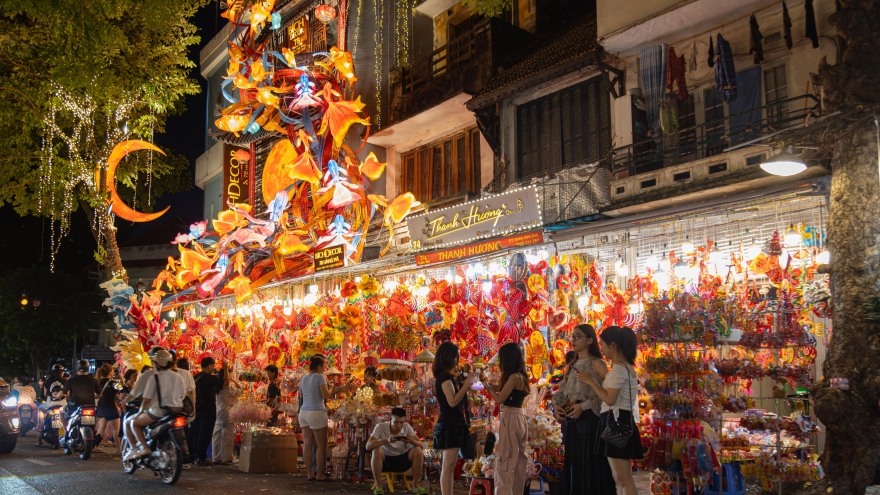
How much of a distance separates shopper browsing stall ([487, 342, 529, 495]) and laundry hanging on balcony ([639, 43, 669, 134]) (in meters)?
6.60

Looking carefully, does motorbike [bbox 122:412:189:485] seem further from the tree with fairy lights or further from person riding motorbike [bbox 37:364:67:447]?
the tree with fairy lights

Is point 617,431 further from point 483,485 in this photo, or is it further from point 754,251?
point 754,251

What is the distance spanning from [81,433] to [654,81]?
11.2m

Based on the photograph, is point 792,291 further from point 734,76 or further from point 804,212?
point 734,76

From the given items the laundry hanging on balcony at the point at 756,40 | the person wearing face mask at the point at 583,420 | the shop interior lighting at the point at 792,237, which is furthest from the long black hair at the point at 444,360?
the laundry hanging on balcony at the point at 756,40

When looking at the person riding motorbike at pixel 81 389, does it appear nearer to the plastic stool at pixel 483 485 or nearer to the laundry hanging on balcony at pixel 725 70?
the plastic stool at pixel 483 485

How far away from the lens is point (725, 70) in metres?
11.2

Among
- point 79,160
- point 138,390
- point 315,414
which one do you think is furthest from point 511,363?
point 79,160

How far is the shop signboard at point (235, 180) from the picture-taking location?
2416cm

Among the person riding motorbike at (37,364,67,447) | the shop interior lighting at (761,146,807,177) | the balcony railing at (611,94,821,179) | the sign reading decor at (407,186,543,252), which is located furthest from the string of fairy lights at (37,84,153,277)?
the shop interior lighting at (761,146,807,177)

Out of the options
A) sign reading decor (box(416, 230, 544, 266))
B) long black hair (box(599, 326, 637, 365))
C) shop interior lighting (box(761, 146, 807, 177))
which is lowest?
long black hair (box(599, 326, 637, 365))

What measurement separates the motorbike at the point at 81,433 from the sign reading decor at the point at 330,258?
476cm

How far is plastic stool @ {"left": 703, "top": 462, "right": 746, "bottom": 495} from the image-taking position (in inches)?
320

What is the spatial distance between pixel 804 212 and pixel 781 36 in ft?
8.94
